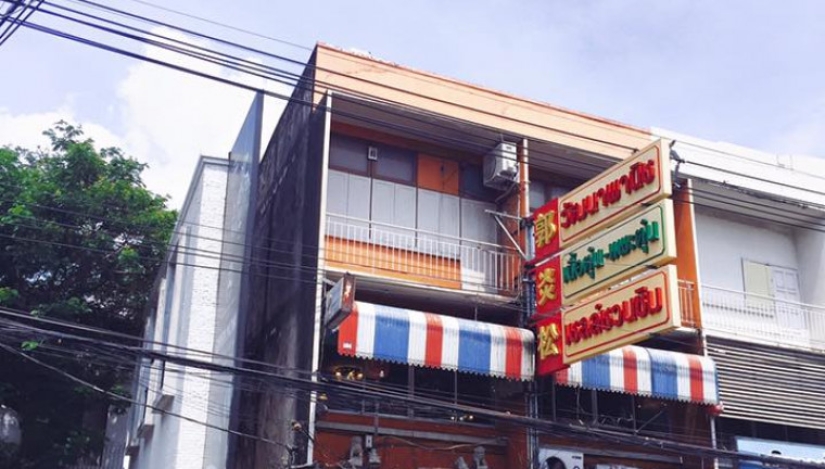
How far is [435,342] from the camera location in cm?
1545

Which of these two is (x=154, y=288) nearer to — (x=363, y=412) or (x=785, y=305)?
(x=363, y=412)

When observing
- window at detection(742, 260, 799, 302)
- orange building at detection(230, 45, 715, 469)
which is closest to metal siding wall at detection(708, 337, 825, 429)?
orange building at detection(230, 45, 715, 469)

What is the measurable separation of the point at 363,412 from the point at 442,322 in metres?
2.06

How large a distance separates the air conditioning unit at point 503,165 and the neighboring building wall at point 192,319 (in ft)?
19.3

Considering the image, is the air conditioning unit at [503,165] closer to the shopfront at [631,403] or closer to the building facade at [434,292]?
the building facade at [434,292]

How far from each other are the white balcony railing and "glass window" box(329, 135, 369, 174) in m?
7.52

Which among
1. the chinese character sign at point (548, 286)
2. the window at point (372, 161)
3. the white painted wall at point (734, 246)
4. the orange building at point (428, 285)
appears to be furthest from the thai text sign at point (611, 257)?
the white painted wall at point (734, 246)

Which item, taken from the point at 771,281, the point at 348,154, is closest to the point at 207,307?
the point at 348,154

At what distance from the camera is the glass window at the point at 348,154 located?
17.8 m

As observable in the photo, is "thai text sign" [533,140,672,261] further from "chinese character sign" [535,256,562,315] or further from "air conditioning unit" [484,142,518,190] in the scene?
"air conditioning unit" [484,142,518,190]

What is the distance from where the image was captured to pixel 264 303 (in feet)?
63.8

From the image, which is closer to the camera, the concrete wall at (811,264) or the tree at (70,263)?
the concrete wall at (811,264)

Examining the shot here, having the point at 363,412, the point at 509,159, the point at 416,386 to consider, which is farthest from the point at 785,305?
the point at 363,412

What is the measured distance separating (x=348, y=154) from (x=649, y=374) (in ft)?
23.0
